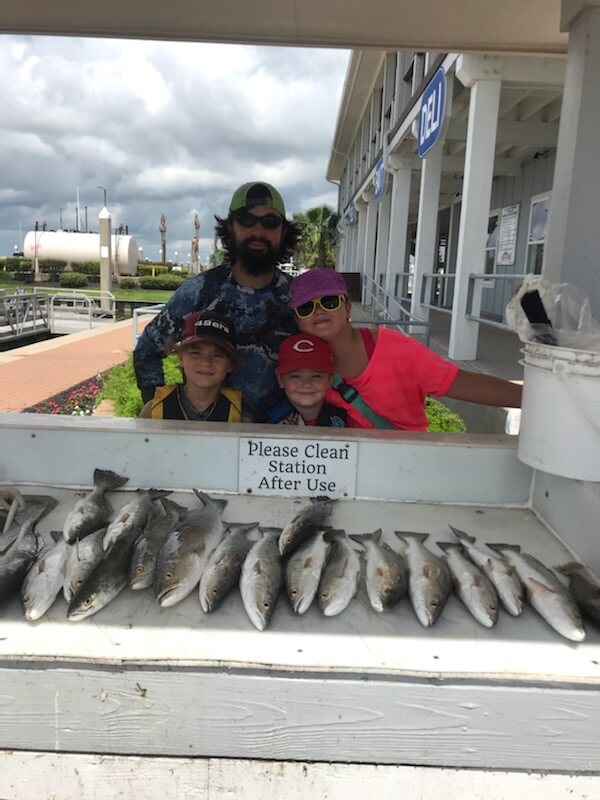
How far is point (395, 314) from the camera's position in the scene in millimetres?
12914

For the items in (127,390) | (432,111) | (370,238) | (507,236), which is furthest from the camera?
(370,238)

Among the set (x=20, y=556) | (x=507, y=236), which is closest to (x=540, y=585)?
(x=20, y=556)

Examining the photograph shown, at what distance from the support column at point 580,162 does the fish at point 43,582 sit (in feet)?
7.63

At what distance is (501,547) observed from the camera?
2.17 meters

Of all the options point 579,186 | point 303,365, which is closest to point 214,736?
point 303,365

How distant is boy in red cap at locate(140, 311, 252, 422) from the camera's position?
3.07 m

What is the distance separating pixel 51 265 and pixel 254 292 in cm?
5168

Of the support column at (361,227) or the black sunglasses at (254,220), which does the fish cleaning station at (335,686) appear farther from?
the support column at (361,227)

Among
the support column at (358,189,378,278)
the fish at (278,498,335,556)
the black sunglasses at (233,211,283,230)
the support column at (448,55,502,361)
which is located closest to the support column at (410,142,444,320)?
the support column at (448,55,502,361)

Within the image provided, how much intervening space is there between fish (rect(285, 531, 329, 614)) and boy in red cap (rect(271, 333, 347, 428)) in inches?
39.2

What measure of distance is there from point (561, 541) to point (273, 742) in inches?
51.1

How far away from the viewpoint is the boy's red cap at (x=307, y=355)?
9.37ft

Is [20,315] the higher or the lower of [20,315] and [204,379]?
the lower

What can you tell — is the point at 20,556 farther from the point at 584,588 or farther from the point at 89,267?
the point at 89,267
